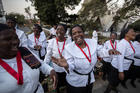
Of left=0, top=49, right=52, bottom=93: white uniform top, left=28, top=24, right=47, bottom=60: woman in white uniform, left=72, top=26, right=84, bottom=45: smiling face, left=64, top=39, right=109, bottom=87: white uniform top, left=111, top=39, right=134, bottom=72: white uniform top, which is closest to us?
left=0, top=49, right=52, bottom=93: white uniform top

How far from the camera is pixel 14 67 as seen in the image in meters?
1.11

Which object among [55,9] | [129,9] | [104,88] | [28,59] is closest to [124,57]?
[104,88]

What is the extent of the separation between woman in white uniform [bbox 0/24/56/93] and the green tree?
57.8ft

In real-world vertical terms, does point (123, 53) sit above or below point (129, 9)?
below

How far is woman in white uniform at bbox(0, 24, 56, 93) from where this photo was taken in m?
1.02

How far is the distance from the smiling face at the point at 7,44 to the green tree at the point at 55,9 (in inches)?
693

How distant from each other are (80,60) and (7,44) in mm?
1249

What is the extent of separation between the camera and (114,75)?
8.65 feet

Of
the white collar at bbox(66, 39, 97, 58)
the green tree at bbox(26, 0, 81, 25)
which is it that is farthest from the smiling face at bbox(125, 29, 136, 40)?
the green tree at bbox(26, 0, 81, 25)

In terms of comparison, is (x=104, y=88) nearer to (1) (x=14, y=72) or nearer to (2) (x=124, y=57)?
(2) (x=124, y=57)

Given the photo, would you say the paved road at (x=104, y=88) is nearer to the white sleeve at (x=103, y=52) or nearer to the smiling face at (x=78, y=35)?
the white sleeve at (x=103, y=52)

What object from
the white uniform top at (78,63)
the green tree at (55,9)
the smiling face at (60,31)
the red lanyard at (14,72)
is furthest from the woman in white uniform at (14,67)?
the green tree at (55,9)

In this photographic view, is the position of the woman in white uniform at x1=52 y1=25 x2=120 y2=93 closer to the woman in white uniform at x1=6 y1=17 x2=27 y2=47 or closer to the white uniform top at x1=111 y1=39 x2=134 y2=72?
the white uniform top at x1=111 y1=39 x2=134 y2=72

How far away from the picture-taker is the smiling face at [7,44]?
40.6 inches
